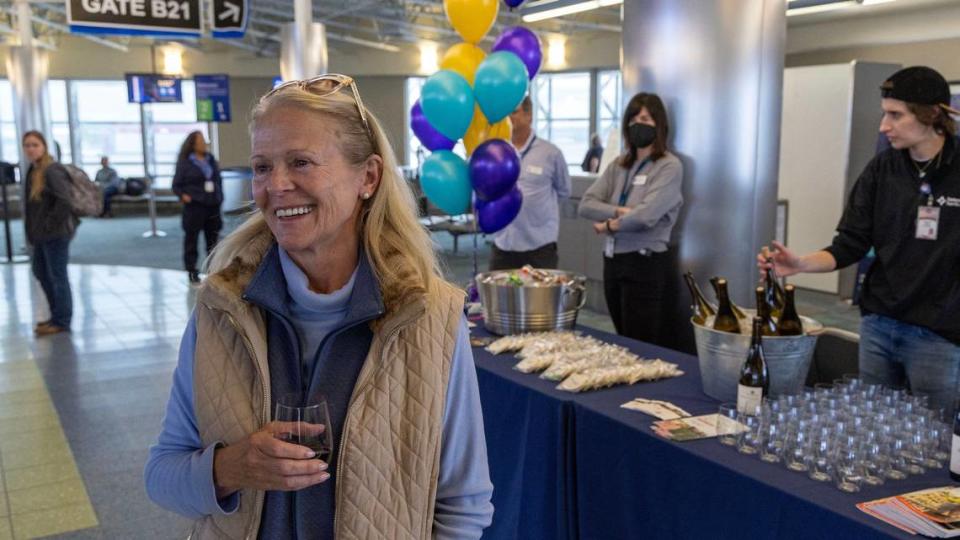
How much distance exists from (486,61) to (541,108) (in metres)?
13.2

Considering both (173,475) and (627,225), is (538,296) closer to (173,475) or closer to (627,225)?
(627,225)

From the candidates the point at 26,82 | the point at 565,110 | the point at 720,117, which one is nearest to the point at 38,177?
the point at 720,117

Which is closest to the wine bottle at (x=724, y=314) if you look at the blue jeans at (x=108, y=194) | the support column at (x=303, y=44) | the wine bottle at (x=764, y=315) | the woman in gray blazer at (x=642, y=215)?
the wine bottle at (x=764, y=315)

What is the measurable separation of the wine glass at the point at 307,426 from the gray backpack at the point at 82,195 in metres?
5.79

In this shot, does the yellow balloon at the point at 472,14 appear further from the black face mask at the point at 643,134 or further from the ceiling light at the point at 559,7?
the ceiling light at the point at 559,7

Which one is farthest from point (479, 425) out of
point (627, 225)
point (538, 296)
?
point (627, 225)

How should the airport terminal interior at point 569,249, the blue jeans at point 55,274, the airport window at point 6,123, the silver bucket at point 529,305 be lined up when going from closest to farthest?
the airport terminal interior at point 569,249 → the silver bucket at point 529,305 → the blue jeans at point 55,274 → the airport window at point 6,123

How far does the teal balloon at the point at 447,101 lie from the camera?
156 inches

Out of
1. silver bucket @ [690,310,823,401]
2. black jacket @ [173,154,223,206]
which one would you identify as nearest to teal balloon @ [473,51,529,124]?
silver bucket @ [690,310,823,401]

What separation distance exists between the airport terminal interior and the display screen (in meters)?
0.03

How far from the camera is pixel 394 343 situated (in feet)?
4.26

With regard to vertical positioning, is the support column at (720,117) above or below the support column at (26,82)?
below

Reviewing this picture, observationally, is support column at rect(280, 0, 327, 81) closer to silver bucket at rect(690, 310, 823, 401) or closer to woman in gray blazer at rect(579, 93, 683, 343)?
woman in gray blazer at rect(579, 93, 683, 343)

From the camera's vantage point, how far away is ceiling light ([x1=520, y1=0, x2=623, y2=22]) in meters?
8.63
